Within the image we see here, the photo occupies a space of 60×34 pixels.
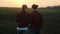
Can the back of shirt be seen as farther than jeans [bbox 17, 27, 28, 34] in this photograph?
No

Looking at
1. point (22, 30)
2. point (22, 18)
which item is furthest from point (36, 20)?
point (22, 30)

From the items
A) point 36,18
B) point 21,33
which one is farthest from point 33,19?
point 21,33

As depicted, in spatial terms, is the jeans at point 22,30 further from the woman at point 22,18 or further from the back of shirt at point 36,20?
the back of shirt at point 36,20

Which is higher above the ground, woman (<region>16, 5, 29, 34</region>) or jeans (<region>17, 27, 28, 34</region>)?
woman (<region>16, 5, 29, 34</region>)

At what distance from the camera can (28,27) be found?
8688 mm

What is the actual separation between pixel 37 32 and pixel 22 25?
581 millimetres

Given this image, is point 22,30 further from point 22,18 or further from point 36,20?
point 36,20

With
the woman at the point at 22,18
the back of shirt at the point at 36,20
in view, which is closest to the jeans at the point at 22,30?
the woman at the point at 22,18

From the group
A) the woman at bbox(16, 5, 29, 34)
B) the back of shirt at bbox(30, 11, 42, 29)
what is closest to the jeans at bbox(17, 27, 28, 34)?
the woman at bbox(16, 5, 29, 34)

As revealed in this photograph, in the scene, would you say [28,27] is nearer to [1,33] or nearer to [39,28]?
[39,28]

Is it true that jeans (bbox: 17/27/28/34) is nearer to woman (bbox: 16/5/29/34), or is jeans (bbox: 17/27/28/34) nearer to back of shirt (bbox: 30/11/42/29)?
woman (bbox: 16/5/29/34)

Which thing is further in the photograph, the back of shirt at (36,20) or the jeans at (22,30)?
the jeans at (22,30)

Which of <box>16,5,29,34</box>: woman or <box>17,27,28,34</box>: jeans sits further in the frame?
<box>17,27,28,34</box>: jeans

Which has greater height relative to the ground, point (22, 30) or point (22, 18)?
point (22, 18)
